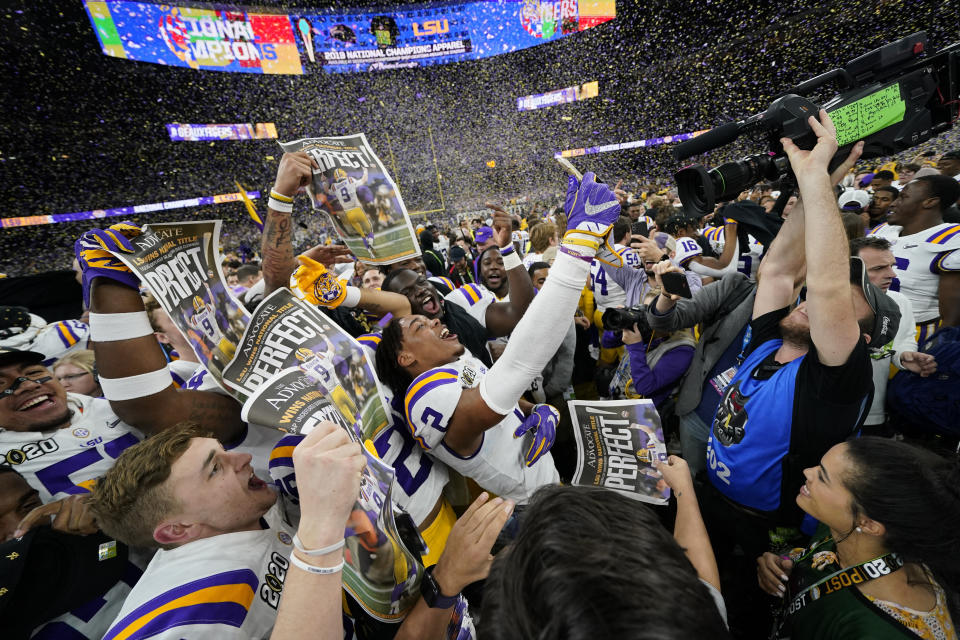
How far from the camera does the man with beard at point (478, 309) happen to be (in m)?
2.40

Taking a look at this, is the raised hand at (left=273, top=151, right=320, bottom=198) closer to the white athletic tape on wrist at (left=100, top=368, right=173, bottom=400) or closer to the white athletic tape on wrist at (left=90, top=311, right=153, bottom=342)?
the white athletic tape on wrist at (left=90, top=311, right=153, bottom=342)

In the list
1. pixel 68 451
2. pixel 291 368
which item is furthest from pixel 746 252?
pixel 68 451

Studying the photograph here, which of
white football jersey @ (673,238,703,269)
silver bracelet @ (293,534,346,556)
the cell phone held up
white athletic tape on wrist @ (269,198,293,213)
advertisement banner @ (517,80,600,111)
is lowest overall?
white football jersey @ (673,238,703,269)

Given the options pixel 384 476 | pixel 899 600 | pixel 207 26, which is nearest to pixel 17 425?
pixel 384 476

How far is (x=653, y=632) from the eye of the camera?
481mm

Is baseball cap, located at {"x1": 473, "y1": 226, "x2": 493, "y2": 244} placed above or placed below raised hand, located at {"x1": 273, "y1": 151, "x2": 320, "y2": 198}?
below

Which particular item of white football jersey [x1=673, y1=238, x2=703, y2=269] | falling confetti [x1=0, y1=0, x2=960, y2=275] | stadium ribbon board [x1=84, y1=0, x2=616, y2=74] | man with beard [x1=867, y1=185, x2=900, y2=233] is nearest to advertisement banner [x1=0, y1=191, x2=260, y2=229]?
falling confetti [x1=0, y1=0, x2=960, y2=275]

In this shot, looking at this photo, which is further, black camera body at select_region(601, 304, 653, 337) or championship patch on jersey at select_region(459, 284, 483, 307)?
championship patch on jersey at select_region(459, 284, 483, 307)

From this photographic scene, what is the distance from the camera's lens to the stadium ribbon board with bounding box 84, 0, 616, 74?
704 inches

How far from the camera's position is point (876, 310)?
65.6 inches

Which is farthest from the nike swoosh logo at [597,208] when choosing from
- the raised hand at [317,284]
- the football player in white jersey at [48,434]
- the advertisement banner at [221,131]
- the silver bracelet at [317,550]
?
the advertisement banner at [221,131]

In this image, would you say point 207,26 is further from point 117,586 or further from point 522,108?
point 117,586

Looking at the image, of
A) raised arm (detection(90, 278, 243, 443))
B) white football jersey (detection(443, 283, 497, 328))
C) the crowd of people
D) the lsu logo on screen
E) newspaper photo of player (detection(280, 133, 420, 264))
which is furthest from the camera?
the lsu logo on screen

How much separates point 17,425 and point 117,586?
2.88ft
